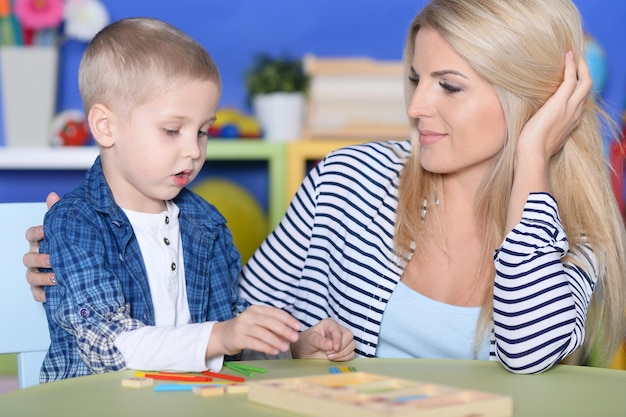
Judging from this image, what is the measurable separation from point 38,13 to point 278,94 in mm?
733

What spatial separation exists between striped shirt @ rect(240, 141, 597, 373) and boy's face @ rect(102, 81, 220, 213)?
40 cm

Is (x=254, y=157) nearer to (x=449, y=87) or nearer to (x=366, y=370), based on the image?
(x=449, y=87)

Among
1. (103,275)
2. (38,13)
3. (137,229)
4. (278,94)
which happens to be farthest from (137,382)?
(38,13)

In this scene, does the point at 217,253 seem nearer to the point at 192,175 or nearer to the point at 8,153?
the point at 192,175

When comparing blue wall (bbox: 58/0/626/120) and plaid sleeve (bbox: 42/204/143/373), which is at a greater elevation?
blue wall (bbox: 58/0/626/120)

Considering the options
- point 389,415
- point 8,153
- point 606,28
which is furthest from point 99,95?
point 606,28

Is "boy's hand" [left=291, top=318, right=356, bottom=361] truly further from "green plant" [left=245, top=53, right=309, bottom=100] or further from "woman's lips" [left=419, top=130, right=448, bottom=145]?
"green plant" [left=245, top=53, right=309, bottom=100]

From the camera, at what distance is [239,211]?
2.96m

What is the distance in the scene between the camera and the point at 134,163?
57.3 inches

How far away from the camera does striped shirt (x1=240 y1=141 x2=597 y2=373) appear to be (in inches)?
55.9

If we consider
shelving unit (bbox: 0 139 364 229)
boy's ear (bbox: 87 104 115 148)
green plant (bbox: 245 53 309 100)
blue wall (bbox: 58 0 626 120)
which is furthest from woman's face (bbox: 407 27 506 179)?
blue wall (bbox: 58 0 626 120)

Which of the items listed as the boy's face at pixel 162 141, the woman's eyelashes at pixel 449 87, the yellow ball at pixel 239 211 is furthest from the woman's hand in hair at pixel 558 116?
the yellow ball at pixel 239 211

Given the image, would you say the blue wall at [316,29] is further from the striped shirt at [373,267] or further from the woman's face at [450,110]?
the woman's face at [450,110]

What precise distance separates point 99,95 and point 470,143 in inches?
25.2
